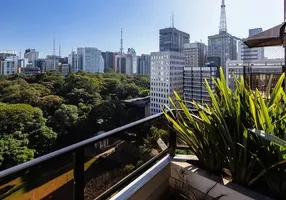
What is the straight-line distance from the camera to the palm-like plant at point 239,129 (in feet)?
4.11

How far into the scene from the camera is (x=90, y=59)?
38312 millimetres

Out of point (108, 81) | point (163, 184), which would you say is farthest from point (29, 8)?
point (163, 184)

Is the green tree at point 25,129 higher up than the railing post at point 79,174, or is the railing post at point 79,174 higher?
the railing post at point 79,174

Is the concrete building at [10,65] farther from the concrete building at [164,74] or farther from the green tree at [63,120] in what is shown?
the concrete building at [164,74]

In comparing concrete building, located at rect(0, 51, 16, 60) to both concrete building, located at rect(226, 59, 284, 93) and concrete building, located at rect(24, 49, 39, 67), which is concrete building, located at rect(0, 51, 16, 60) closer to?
concrete building, located at rect(24, 49, 39, 67)

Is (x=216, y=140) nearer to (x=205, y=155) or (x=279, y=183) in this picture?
(x=205, y=155)

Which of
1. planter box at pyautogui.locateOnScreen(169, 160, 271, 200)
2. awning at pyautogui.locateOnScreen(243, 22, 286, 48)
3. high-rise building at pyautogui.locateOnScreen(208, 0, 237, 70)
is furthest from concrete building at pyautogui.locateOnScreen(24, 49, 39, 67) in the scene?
planter box at pyautogui.locateOnScreen(169, 160, 271, 200)

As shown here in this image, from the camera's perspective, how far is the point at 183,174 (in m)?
1.65

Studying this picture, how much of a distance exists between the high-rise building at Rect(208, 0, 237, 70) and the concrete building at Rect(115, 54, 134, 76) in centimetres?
1799

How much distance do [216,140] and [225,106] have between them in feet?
0.74

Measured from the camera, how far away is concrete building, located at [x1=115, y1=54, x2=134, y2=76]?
38.8 m

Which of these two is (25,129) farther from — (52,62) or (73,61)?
(73,61)

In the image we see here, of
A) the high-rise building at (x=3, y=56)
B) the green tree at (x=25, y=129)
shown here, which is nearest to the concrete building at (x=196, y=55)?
the green tree at (x=25, y=129)

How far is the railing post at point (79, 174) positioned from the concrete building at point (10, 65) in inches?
1264
